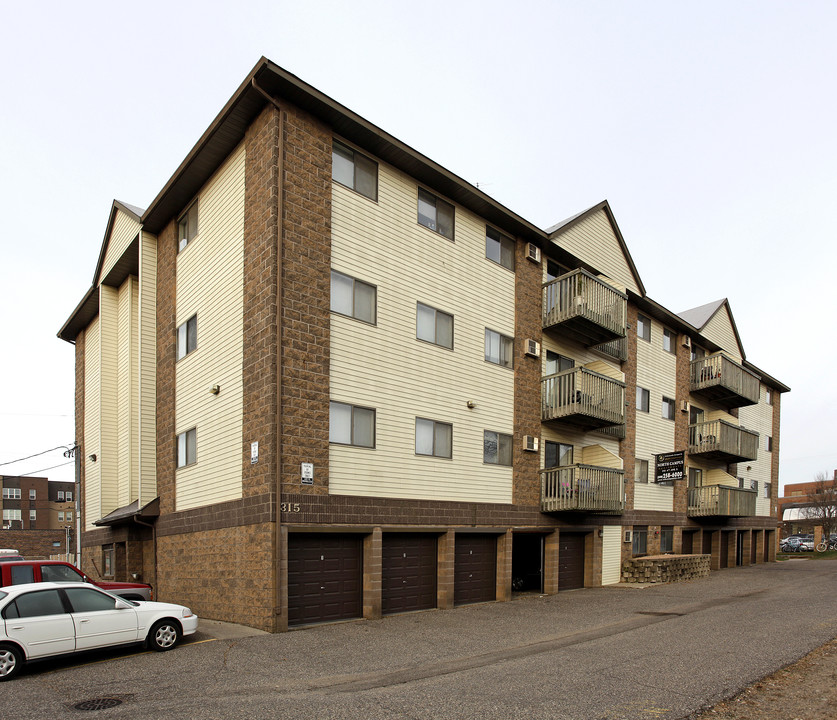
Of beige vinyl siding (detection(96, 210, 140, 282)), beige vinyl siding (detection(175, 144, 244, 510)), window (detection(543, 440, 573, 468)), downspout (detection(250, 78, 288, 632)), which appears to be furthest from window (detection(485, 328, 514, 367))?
beige vinyl siding (detection(96, 210, 140, 282))

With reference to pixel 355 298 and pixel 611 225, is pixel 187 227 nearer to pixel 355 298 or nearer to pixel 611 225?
pixel 355 298

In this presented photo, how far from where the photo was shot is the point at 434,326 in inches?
684

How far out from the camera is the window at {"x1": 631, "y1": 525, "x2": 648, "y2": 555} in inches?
977

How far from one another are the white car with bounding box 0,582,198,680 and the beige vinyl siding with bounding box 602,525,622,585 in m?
15.4

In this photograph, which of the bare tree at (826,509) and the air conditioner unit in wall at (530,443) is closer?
the air conditioner unit in wall at (530,443)

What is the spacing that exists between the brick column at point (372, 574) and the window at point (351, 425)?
6.83ft

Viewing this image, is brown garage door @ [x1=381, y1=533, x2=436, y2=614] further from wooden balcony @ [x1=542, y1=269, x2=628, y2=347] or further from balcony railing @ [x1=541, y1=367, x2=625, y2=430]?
wooden balcony @ [x1=542, y1=269, x2=628, y2=347]

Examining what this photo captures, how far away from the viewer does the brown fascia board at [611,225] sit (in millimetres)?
21875

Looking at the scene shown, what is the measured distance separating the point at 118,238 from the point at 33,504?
76175mm

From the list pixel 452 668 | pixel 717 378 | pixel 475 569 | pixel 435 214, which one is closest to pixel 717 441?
pixel 717 378

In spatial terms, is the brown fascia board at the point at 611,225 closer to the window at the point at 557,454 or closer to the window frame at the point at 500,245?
the window frame at the point at 500,245

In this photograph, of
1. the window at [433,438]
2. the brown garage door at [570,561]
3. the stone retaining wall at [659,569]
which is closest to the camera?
the window at [433,438]

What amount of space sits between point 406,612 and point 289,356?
6887 millimetres

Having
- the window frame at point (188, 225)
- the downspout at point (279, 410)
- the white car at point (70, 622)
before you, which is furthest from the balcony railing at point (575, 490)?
the window frame at point (188, 225)
